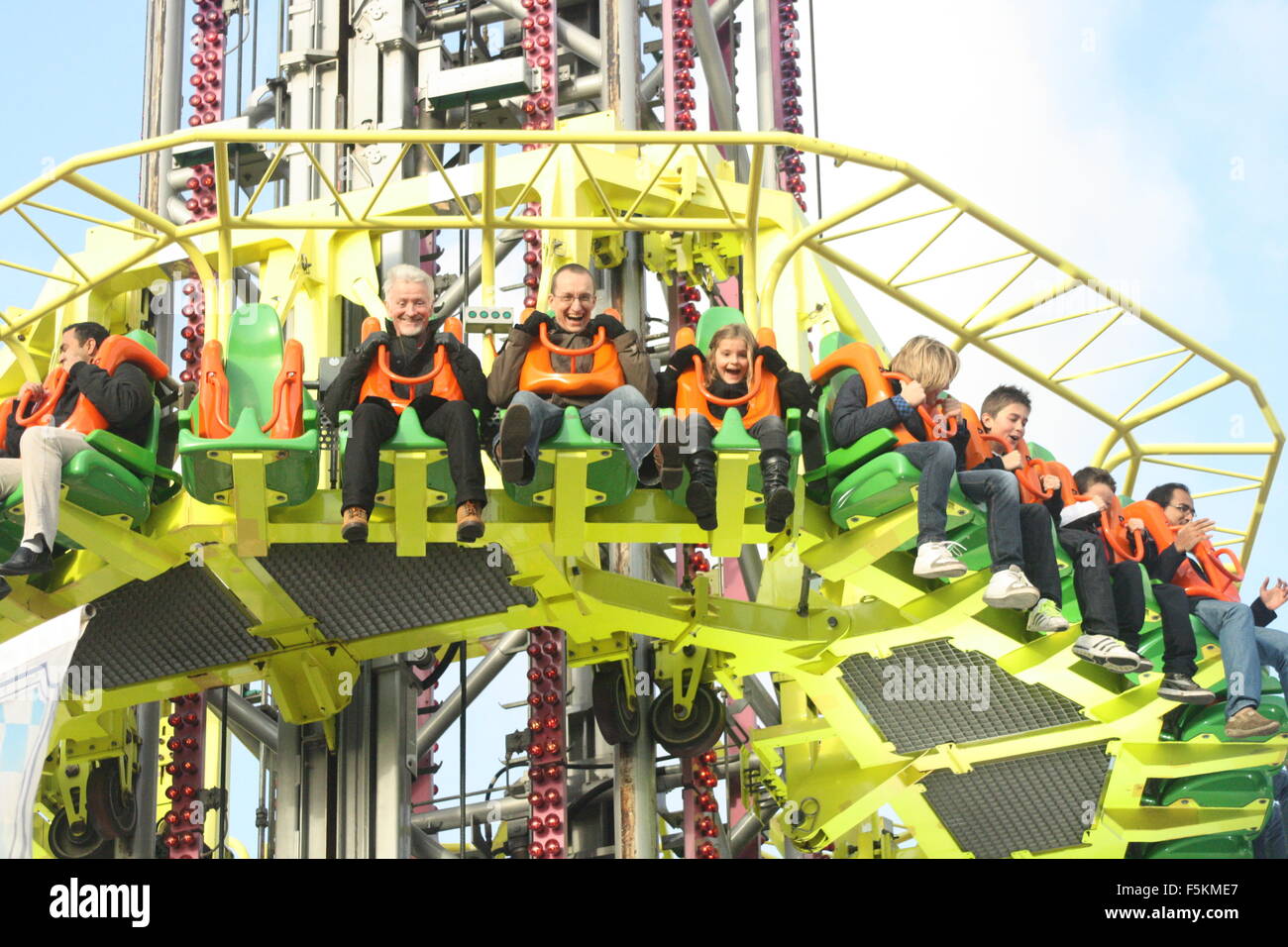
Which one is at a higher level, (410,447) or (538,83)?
(538,83)

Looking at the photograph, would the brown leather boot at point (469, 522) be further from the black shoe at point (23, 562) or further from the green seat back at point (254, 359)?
the black shoe at point (23, 562)

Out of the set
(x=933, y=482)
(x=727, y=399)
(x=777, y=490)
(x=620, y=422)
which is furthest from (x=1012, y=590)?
(x=620, y=422)

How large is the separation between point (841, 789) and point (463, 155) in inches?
269

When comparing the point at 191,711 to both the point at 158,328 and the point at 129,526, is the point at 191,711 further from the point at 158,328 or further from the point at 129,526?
the point at 129,526

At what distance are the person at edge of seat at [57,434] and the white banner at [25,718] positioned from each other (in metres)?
0.64

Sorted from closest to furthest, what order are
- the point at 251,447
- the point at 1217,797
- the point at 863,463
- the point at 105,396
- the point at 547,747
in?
1. the point at 251,447
2. the point at 105,396
3. the point at 863,463
4. the point at 1217,797
5. the point at 547,747

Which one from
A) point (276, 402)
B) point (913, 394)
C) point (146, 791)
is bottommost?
point (146, 791)

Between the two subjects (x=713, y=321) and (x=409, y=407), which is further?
(x=713, y=321)

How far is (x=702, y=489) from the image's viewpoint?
14.7 metres

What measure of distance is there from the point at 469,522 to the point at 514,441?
56cm

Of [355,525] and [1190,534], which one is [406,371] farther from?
[1190,534]

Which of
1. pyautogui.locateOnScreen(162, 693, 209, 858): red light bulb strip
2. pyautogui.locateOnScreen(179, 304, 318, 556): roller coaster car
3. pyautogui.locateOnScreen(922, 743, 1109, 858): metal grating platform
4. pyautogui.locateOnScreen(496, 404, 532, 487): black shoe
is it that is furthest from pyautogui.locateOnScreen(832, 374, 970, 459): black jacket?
pyautogui.locateOnScreen(162, 693, 209, 858): red light bulb strip

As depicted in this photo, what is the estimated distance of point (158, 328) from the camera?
21.0m

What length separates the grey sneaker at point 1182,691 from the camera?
1630 centimetres
